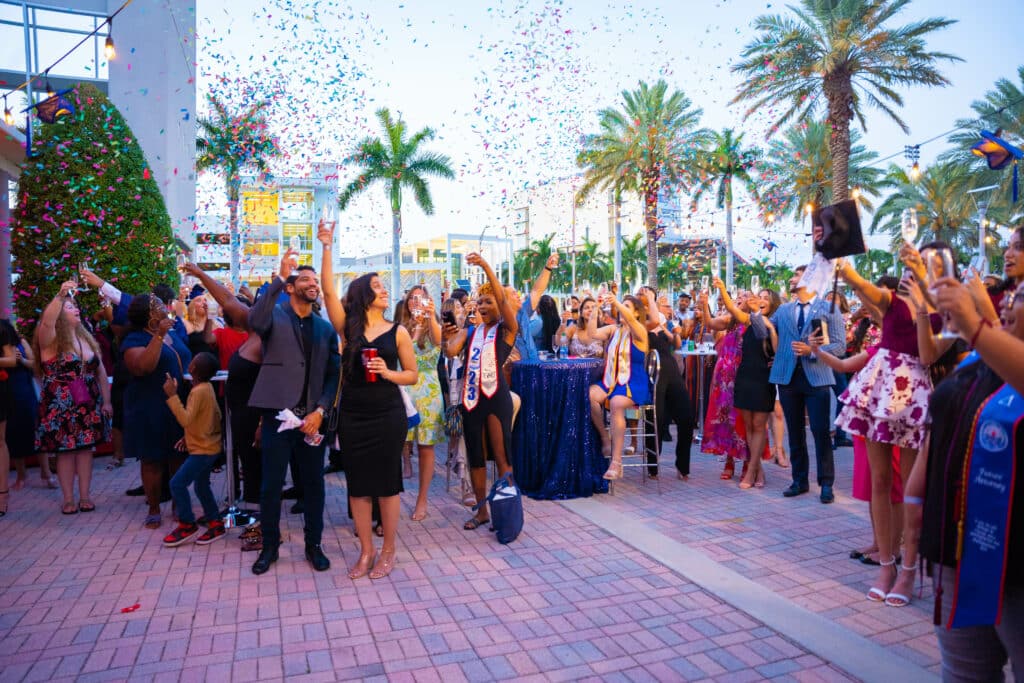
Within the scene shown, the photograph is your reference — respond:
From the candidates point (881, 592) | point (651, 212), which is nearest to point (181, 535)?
point (881, 592)

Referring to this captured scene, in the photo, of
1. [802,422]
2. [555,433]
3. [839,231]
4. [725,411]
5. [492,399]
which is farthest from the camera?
[725,411]

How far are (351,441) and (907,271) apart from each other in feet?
11.0

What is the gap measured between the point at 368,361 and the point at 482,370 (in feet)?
4.29

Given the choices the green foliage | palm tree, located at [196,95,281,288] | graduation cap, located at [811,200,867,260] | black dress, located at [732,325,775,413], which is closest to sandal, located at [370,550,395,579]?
graduation cap, located at [811,200,867,260]

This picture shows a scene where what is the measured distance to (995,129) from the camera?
2364 cm

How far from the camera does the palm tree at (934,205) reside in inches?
1190

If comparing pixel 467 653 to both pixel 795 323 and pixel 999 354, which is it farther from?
pixel 795 323

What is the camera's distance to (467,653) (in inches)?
138

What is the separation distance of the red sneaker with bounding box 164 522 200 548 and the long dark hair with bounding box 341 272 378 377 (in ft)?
6.36

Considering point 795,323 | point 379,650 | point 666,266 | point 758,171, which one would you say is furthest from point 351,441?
point 666,266

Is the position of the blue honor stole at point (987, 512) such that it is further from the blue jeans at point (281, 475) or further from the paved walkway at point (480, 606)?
the blue jeans at point (281, 475)

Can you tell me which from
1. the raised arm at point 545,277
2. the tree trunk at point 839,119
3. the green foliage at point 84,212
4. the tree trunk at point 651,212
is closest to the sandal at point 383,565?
the raised arm at point 545,277

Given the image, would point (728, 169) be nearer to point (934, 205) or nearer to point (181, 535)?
point (934, 205)

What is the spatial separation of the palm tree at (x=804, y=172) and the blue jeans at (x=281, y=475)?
100 feet
